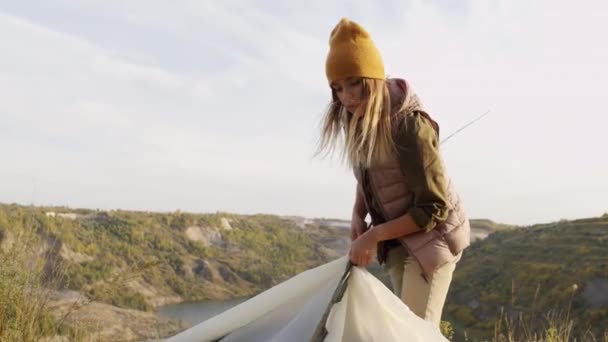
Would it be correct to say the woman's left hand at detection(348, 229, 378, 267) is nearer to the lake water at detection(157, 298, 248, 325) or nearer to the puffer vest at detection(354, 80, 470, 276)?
the puffer vest at detection(354, 80, 470, 276)

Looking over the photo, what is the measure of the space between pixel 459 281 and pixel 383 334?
3012 cm

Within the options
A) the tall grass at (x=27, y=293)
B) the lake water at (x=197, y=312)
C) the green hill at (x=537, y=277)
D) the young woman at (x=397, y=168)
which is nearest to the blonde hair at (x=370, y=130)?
the young woman at (x=397, y=168)

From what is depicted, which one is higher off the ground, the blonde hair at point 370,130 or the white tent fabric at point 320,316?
the blonde hair at point 370,130

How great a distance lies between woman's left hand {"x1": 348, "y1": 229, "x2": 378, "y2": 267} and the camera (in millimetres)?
2203

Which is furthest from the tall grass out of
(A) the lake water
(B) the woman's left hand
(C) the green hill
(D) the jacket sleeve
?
(C) the green hill

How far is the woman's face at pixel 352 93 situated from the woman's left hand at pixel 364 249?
18.8 inches

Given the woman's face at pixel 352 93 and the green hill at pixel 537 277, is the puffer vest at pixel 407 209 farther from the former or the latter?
the green hill at pixel 537 277

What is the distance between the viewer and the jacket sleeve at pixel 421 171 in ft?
6.98

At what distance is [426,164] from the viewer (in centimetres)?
213

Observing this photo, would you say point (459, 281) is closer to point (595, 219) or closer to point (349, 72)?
point (595, 219)

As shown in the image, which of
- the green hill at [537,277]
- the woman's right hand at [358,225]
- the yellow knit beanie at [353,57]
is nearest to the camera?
the yellow knit beanie at [353,57]

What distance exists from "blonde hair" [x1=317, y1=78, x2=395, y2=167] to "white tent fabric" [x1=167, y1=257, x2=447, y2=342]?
43cm

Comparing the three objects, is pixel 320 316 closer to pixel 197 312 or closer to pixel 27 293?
pixel 27 293

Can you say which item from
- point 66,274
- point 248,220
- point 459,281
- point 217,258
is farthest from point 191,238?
point 66,274
